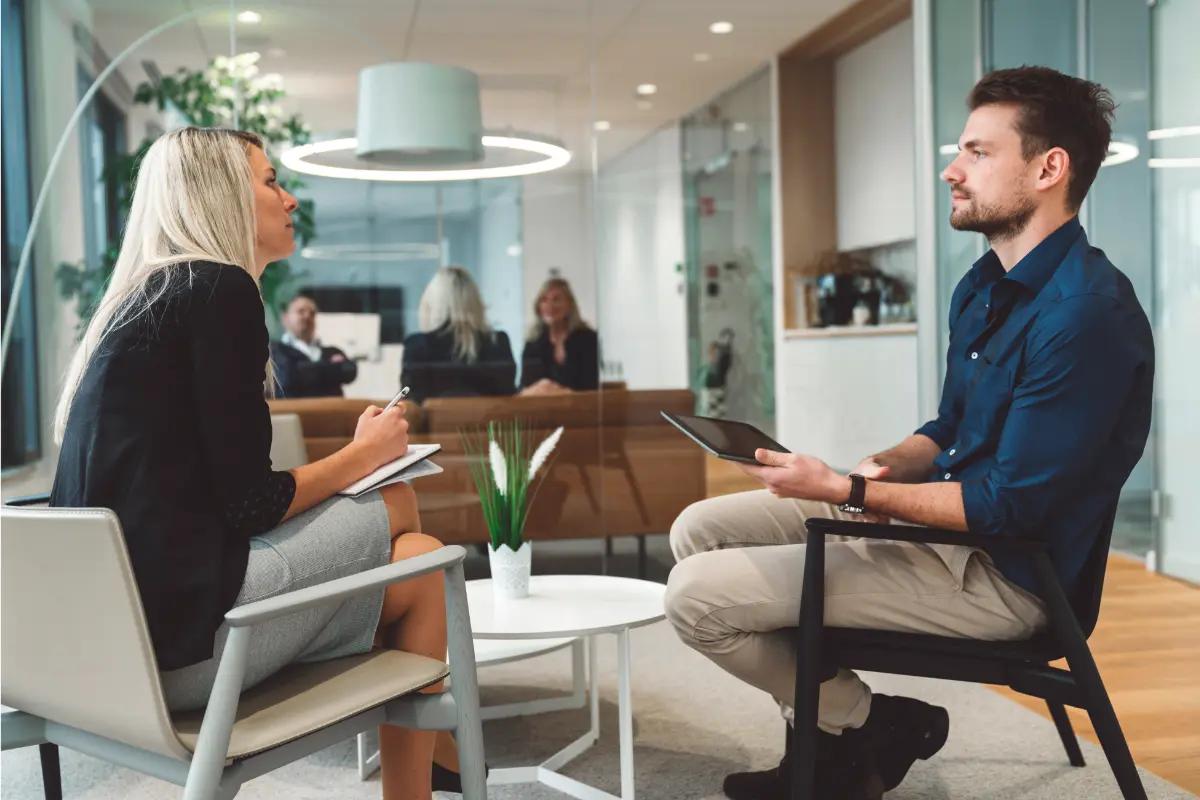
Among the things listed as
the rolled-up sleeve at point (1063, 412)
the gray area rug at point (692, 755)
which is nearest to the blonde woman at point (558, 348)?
the gray area rug at point (692, 755)

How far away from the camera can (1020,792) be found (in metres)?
2.27

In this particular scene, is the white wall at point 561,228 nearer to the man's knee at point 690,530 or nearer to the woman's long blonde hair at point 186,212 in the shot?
the man's knee at point 690,530

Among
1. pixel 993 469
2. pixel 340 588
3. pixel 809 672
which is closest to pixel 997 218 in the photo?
pixel 993 469

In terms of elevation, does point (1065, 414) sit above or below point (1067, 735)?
above

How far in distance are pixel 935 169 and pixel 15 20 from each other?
11.8ft

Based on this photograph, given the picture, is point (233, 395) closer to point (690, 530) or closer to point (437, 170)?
point (690, 530)

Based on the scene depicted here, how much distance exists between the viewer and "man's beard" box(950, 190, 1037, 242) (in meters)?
1.93

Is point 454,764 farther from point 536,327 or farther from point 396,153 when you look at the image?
point 396,153

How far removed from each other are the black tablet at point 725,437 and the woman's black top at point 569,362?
2234mm

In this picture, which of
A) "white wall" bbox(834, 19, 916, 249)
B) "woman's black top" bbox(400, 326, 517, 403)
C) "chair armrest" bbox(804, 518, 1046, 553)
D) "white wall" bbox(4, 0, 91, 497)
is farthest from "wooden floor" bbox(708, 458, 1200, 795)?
"white wall" bbox(4, 0, 91, 497)

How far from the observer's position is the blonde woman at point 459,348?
13.8ft

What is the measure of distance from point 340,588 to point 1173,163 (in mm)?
3226

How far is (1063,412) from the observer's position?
169 centimetres

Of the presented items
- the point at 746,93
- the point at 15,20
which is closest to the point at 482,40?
the point at 746,93
